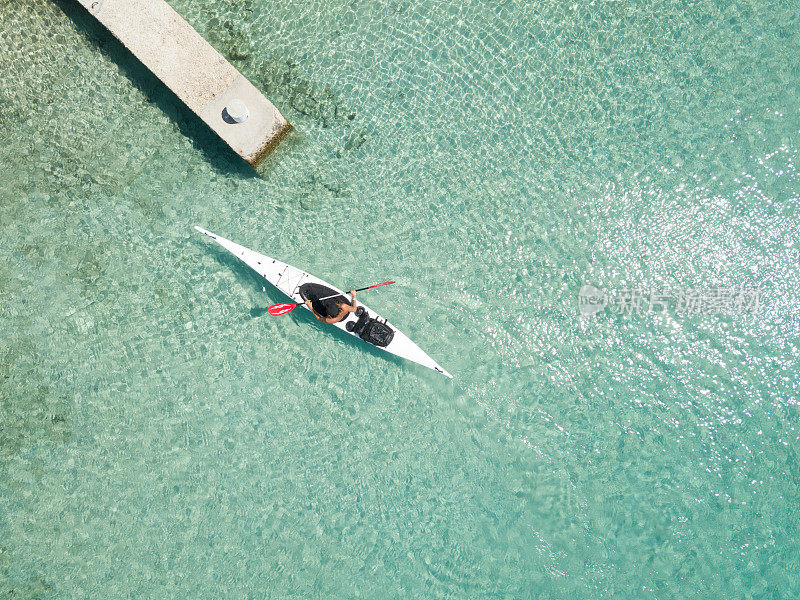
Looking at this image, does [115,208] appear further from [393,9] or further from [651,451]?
[651,451]

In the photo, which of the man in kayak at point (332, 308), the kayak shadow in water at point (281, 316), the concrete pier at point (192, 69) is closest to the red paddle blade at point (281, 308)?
the kayak shadow in water at point (281, 316)

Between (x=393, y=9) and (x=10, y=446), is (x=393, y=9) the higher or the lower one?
the higher one

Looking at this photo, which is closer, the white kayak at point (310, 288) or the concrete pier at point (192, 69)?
the concrete pier at point (192, 69)

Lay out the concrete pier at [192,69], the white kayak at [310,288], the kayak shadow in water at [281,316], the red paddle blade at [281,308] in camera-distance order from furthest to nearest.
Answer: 1. the kayak shadow in water at [281,316]
2. the red paddle blade at [281,308]
3. the white kayak at [310,288]
4. the concrete pier at [192,69]

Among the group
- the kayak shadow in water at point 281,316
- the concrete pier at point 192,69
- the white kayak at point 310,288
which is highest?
the concrete pier at point 192,69

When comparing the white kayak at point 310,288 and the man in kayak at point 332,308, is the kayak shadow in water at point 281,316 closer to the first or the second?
the white kayak at point 310,288

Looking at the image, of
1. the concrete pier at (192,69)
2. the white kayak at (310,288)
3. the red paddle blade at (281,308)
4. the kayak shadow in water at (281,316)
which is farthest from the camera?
the kayak shadow in water at (281,316)

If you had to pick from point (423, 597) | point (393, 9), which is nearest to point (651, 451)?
point (423, 597)
